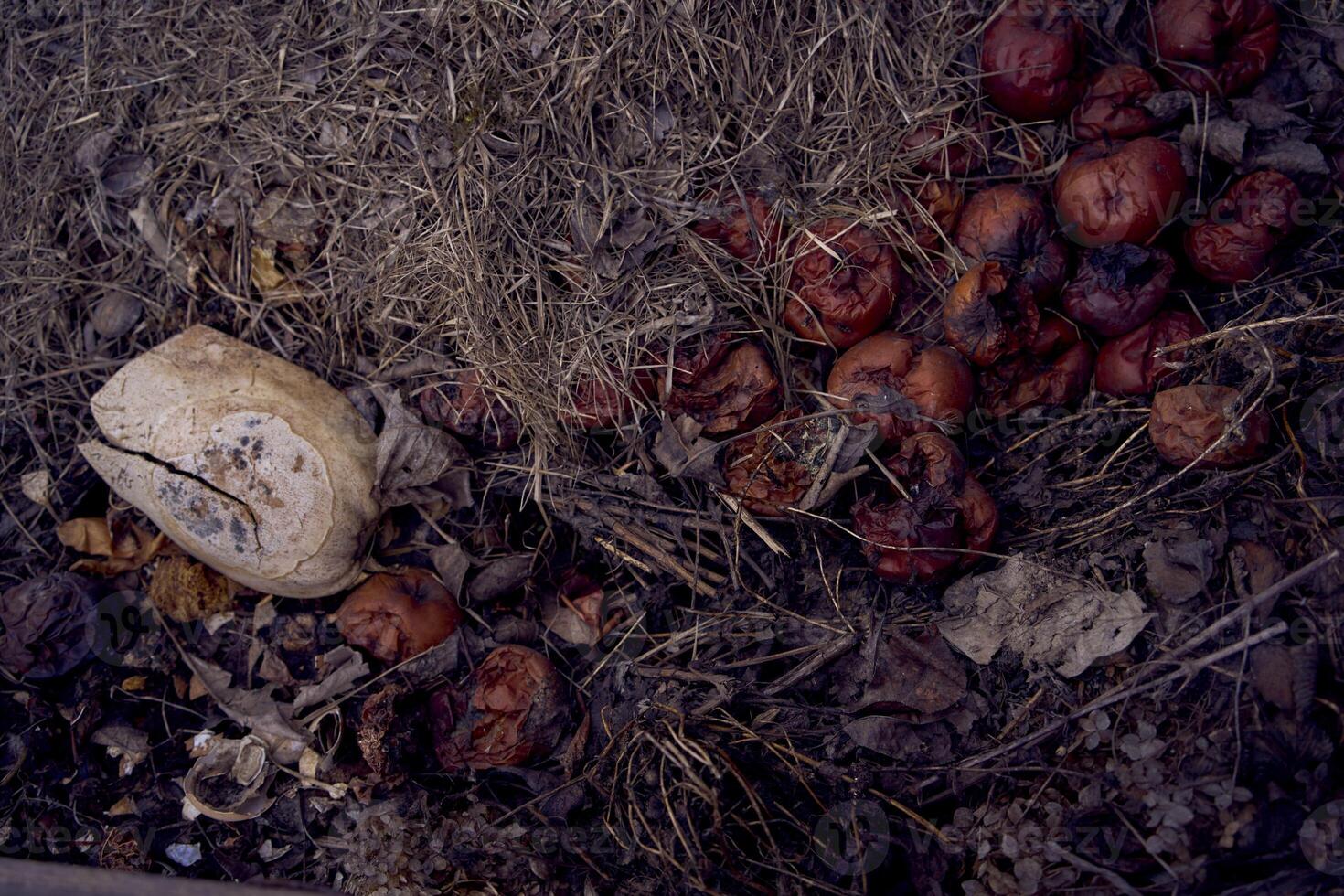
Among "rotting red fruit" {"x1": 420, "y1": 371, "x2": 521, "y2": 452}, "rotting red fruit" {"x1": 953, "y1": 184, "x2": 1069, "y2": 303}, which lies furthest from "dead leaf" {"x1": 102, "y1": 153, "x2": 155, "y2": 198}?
"rotting red fruit" {"x1": 953, "y1": 184, "x2": 1069, "y2": 303}

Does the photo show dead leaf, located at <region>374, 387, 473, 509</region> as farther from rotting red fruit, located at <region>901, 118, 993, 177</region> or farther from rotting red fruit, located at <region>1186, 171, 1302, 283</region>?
rotting red fruit, located at <region>1186, 171, 1302, 283</region>

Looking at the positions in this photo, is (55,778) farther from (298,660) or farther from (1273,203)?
(1273,203)

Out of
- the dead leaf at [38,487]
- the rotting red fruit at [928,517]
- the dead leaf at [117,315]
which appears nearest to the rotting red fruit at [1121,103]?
the rotting red fruit at [928,517]

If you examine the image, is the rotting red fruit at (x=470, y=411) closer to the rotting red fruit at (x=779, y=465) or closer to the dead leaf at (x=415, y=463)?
the dead leaf at (x=415, y=463)

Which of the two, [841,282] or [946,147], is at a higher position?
[946,147]

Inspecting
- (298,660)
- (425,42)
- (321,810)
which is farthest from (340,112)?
(321,810)

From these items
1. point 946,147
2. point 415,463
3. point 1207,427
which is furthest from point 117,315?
point 1207,427

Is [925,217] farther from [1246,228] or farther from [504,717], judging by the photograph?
[504,717]
